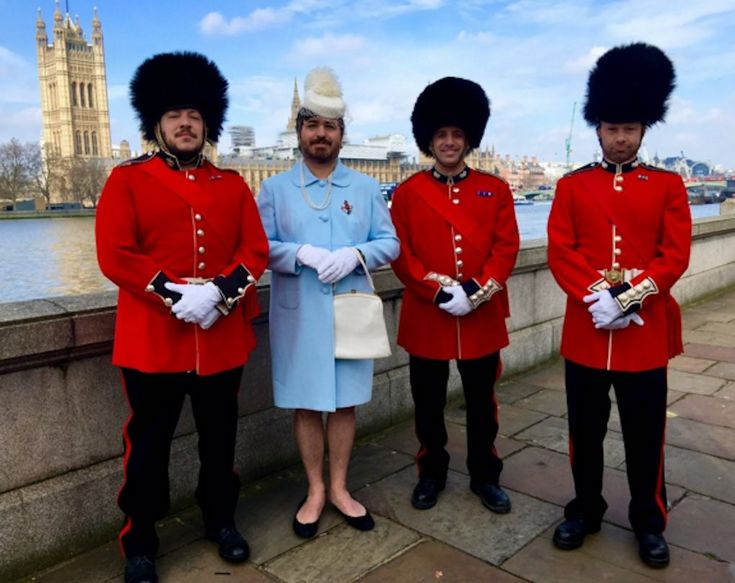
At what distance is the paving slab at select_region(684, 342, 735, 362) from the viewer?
21.3 ft

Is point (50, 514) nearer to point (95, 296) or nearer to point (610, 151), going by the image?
point (95, 296)

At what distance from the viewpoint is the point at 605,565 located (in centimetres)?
298

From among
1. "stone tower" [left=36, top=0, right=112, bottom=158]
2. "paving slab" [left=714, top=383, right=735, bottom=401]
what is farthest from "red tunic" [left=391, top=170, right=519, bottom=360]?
"stone tower" [left=36, top=0, right=112, bottom=158]

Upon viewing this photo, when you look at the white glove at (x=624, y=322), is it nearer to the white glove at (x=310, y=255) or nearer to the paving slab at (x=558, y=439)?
the white glove at (x=310, y=255)

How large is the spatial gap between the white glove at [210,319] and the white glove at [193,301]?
1cm

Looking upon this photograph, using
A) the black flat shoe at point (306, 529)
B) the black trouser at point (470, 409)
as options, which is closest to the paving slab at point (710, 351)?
the black trouser at point (470, 409)

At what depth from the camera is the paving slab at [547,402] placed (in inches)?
200

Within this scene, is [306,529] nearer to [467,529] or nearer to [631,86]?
[467,529]

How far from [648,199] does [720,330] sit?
17.7 ft

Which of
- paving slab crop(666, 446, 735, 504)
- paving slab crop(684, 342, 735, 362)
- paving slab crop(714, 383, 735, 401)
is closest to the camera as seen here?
paving slab crop(666, 446, 735, 504)

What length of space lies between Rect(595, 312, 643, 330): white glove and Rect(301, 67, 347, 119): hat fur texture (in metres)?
1.50

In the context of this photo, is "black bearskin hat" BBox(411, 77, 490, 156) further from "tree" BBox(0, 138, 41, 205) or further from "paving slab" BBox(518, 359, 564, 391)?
"tree" BBox(0, 138, 41, 205)

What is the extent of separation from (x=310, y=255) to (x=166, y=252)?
2.06ft

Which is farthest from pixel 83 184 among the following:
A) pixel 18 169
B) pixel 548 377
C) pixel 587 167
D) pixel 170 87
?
pixel 587 167
